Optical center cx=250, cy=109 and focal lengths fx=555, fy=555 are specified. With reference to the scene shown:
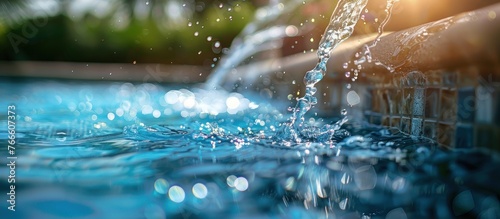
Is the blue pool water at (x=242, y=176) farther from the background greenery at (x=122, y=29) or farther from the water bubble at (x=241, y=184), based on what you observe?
the background greenery at (x=122, y=29)

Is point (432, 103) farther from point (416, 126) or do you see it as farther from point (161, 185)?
point (161, 185)

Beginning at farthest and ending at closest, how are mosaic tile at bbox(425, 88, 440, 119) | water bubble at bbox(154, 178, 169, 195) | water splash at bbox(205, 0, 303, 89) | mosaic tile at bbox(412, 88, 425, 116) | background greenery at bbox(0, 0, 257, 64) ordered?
background greenery at bbox(0, 0, 257, 64) → water splash at bbox(205, 0, 303, 89) → mosaic tile at bbox(412, 88, 425, 116) → mosaic tile at bbox(425, 88, 440, 119) → water bubble at bbox(154, 178, 169, 195)

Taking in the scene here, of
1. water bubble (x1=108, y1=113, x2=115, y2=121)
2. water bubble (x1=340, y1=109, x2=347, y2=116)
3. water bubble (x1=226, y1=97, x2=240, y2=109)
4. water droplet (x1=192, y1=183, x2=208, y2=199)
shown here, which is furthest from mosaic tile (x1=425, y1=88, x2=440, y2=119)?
water bubble (x1=226, y1=97, x2=240, y2=109)

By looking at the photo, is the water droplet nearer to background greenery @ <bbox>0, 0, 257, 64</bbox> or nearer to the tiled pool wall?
the tiled pool wall

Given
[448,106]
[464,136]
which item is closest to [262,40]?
[448,106]

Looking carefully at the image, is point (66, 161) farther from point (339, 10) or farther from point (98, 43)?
point (98, 43)

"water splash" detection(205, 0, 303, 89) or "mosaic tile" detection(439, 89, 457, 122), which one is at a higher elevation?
"water splash" detection(205, 0, 303, 89)

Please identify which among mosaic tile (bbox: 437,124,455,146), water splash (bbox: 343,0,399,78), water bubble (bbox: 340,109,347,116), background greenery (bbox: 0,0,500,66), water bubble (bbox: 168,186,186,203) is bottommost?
water bubble (bbox: 168,186,186,203)
